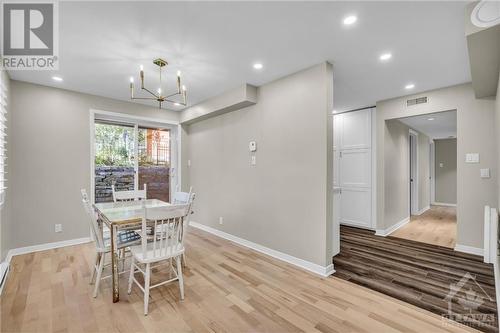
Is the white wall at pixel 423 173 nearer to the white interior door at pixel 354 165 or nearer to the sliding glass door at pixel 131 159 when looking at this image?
the white interior door at pixel 354 165

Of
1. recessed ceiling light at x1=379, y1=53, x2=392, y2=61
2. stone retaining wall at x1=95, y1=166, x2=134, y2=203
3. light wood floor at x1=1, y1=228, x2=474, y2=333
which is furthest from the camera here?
stone retaining wall at x1=95, y1=166, x2=134, y2=203

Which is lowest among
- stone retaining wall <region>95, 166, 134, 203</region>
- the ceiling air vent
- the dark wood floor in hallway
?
the dark wood floor in hallway

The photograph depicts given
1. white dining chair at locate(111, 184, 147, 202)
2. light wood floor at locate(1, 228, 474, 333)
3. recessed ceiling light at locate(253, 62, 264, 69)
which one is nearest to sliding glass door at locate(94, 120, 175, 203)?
white dining chair at locate(111, 184, 147, 202)

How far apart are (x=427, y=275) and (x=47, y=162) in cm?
549

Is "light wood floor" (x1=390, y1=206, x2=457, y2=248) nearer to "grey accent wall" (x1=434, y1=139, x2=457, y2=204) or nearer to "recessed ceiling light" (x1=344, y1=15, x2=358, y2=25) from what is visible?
"grey accent wall" (x1=434, y1=139, x2=457, y2=204)

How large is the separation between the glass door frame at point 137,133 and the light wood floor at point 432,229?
4680 mm

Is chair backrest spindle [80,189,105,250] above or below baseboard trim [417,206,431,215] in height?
above

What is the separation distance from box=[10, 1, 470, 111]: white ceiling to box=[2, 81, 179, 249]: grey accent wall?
37cm

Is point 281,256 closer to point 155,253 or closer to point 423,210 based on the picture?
point 155,253

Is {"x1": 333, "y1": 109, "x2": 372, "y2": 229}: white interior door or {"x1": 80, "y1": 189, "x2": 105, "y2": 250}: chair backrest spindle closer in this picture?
{"x1": 80, "y1": 189, "x2": 105, "y2": 250}: chair backrest spindle

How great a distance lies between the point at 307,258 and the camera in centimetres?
286

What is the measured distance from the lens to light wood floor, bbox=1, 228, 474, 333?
181cm

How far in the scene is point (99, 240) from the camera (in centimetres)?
226

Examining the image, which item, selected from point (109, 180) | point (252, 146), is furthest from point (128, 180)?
point (252, 146)
